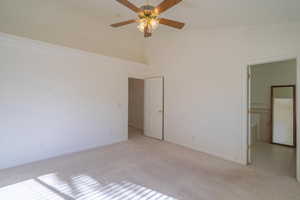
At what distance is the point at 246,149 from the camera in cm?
310

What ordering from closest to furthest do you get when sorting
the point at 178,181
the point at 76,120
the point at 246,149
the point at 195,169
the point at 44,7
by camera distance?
the point at 178,181 → the point at 195,169 → the point at 246,149 → the point at 44,7 → the point at 76,120

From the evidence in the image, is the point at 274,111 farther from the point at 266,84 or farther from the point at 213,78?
the point at 213,78

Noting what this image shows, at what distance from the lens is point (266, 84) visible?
475 cm

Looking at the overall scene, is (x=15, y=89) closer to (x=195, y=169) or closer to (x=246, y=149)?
(x=195, y=169)

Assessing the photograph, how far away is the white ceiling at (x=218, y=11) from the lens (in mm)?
2268

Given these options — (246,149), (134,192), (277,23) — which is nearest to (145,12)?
(277,23)

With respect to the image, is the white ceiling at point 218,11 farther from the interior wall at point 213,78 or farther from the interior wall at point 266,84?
the interior wall at point 266,84

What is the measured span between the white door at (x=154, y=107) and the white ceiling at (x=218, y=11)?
2.01m

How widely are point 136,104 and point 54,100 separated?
150 inches

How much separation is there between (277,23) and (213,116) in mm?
2132

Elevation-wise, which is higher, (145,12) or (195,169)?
(145,12)

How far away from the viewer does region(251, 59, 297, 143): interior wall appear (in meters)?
4.39

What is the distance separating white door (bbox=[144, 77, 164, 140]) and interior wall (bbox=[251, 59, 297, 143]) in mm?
3077

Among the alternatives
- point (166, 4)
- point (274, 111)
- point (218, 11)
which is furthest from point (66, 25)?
point (274, 111)
